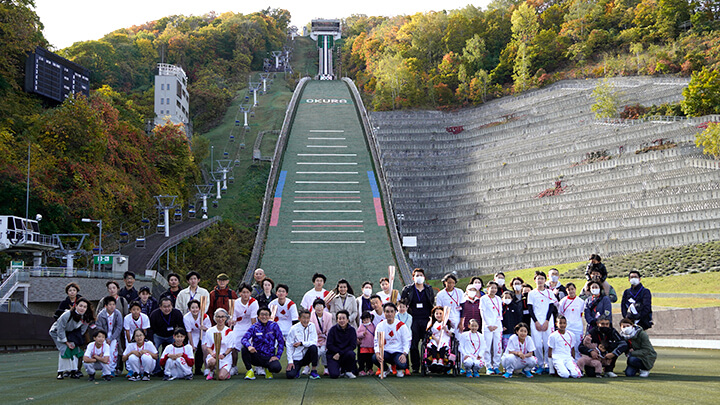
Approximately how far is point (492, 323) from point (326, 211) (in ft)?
94.5

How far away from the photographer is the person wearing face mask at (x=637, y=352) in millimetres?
9867

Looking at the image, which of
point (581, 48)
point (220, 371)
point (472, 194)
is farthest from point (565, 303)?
point (581, 48)

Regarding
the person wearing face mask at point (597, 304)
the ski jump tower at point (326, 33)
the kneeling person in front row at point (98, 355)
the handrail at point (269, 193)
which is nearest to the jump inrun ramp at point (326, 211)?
the handrail at point (269, 193)

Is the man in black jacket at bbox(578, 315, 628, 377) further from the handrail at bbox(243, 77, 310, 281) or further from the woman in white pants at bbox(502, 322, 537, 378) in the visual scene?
the handrail at bbox(243, 77, 310, 281)

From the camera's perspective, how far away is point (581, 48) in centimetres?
6012

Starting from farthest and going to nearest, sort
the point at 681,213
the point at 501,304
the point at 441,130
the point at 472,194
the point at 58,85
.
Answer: the point at 441,130
the point at 472,194
the point at 58,85
the point at 681,213
the point at 501,304

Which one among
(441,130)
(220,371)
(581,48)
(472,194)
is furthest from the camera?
(581,48)

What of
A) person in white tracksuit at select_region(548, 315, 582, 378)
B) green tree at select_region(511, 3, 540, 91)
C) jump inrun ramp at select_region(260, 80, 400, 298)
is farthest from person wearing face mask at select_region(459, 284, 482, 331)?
green tree at select_region(511, 3, 540, 91)

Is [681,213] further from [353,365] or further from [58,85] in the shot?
[58,85]

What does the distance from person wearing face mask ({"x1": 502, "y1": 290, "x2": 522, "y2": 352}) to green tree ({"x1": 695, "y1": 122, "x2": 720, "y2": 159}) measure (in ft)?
91.4

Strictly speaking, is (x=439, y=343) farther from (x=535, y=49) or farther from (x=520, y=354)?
(x=535, y=49)

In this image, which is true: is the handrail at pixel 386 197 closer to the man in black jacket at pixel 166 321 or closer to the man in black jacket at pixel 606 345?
the man in black jacket at pixel 606 345

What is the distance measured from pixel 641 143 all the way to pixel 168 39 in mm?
68110

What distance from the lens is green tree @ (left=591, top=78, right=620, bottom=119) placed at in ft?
151
